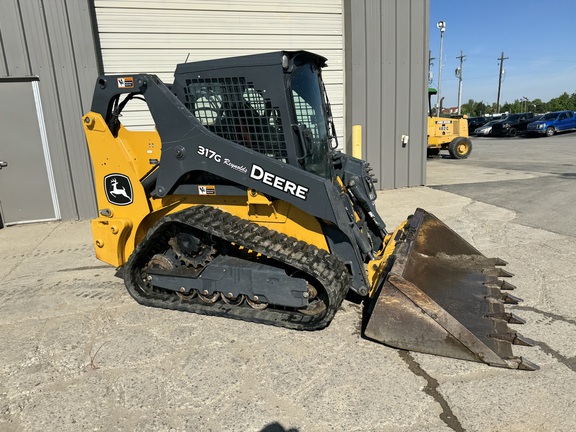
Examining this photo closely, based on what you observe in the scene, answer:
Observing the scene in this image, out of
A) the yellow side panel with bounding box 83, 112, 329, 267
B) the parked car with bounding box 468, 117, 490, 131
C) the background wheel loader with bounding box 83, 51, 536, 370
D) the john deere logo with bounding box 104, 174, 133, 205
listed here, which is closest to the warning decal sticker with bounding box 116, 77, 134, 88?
the background wheel loader with bounding box 83, 51, 536, 370

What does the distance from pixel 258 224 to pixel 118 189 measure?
145 centimetres

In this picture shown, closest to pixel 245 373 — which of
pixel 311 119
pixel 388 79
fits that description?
pixel 311 119

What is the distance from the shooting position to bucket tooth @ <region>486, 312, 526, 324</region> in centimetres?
313

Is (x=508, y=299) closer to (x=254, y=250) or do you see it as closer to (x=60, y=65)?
(x=254, y=250)

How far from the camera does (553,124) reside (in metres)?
27.8

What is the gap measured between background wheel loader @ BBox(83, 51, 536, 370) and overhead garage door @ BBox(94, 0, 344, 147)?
4625 millimetres

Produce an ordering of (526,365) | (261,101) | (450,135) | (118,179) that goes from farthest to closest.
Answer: (450,135), (118,179), (261,101), (526,365)

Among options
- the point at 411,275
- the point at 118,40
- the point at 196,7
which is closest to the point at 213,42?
the point at 196,7

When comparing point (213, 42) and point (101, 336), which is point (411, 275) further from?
point (213, 42)

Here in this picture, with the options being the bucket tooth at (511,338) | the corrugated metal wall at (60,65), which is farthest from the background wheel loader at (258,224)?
the corrugated metal wall at (60,65)

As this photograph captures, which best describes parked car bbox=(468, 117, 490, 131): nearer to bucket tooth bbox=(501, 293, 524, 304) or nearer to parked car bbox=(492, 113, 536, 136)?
parked car bbox=(492, 113, 536, 136)

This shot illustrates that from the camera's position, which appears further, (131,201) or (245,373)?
(131,201)

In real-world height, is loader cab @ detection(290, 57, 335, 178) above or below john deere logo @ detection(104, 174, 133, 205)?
above

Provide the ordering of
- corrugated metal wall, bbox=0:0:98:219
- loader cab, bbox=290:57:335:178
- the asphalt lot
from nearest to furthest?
the asphalt lot, loader cab, bbox=290:57:335:178, corrugated metal wall, bbox=0:0:98:219
